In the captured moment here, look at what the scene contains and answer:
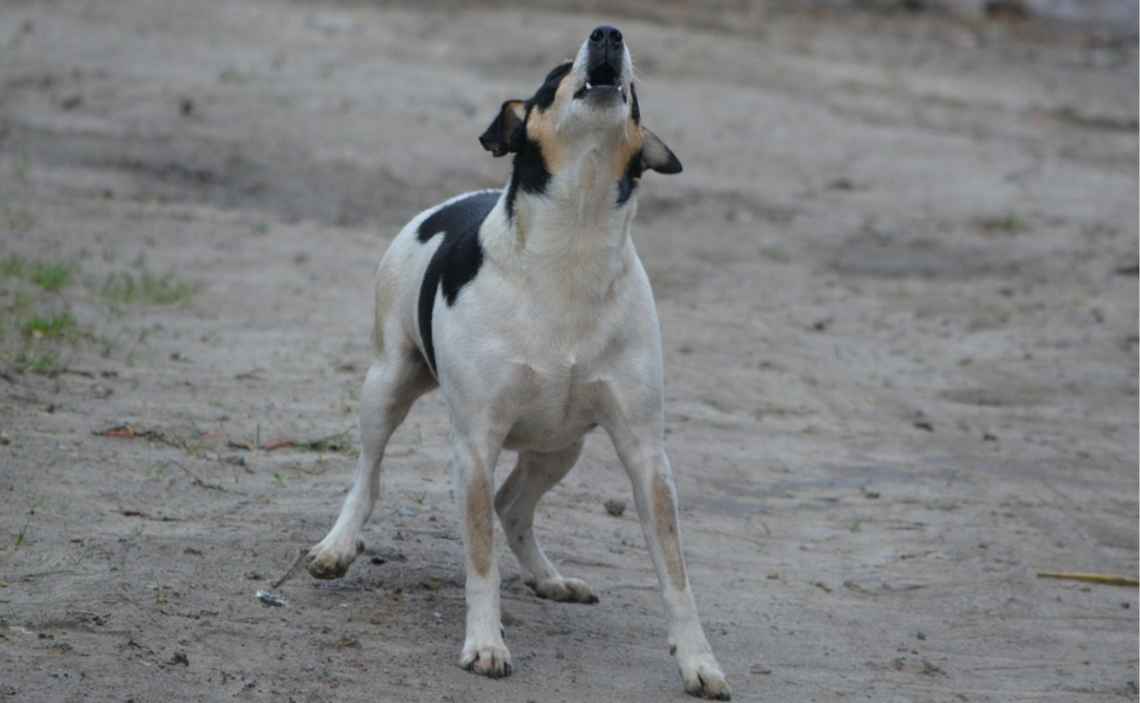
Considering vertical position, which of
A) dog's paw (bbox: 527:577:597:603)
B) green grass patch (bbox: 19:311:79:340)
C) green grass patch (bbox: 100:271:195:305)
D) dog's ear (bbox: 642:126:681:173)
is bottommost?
green grass patch (bbox: 100:271:195:305)

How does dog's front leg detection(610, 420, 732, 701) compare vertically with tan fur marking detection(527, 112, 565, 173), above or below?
below

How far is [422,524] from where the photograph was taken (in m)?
6.68

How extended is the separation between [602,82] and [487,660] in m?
1.71

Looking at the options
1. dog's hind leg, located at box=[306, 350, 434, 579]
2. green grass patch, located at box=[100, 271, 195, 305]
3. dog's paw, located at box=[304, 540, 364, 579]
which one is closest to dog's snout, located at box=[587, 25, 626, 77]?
dog's hind leg, located at box=[306, 350, 434, 579]

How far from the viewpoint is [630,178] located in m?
5.45

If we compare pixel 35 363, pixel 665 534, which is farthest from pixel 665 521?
pixel 35 363

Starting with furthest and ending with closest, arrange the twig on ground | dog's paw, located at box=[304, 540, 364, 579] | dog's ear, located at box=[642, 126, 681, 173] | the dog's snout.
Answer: the twig on ground, dog's paw, located at box=[304, 540, 364, 579], dog's ear, located at box=[642, 126, 681, 173], the dog's snout

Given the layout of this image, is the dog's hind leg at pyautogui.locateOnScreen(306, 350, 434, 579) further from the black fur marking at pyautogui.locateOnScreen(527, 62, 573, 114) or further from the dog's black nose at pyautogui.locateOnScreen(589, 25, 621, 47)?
the dog's black nose at pyautogui.locateOnScreen(589, 25, 621, 47)

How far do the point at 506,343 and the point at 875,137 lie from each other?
10.1m

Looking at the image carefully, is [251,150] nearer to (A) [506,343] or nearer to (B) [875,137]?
(B) [875,137]

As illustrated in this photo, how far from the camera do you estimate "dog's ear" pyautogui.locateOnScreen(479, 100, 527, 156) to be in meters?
5.48

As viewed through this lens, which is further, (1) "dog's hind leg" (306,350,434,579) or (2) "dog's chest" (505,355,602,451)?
(1) "dog's hind leg" (306,350,434,579)

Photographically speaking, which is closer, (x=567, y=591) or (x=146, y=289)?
(x=567, y=591)

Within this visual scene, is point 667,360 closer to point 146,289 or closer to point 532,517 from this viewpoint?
point 146,289
